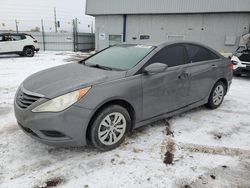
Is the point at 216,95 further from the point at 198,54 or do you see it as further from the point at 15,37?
the point at 15,37

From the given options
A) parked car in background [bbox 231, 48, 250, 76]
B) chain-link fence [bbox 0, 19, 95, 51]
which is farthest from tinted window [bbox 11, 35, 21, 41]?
parked car in background [bbox 231, 48, 250, 76]

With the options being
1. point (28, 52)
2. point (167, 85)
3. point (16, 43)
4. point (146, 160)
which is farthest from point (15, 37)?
point (146, 160)

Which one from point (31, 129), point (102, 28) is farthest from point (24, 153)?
point (102, 28)

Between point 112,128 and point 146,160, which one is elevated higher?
point 112,128

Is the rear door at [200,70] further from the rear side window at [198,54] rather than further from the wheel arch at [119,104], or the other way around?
the wheel arch at [119,104]

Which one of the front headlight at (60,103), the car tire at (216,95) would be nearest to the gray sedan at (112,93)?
the front headlight at (60,103)

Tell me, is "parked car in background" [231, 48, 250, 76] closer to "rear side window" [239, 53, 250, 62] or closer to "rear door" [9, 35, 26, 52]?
"rear side window" [239, 53, 250, 62]

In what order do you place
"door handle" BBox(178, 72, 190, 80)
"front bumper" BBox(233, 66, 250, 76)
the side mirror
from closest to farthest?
the side mirror
"door handle" BBox(178, 72, 190, 80)
"front bumper" BBox(233, 66, 250, 76)

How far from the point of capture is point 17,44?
48.5ft

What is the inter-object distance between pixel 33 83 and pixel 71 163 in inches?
47.6

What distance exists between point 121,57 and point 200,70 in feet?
5.02

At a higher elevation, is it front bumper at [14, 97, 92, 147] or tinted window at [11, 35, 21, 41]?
tinted window at [11, 35, 21, 41]

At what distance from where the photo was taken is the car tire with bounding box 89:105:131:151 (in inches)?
115

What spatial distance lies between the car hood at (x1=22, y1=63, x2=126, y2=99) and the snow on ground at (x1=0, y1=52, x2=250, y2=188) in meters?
0.86
